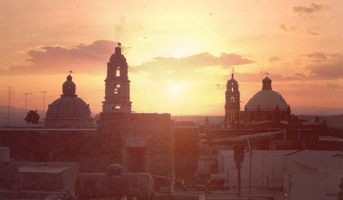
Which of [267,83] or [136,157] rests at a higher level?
[267,83]

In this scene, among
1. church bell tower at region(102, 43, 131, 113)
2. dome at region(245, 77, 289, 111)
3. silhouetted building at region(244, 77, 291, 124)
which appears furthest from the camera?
dome at region(245, 77, 289, 111)

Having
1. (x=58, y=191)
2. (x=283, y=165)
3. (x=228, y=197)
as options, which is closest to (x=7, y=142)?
(x=58, y=191)

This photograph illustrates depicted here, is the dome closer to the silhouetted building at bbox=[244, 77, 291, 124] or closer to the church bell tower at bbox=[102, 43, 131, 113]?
the silhouetted building at bbox=[244, 77, 291, 124]

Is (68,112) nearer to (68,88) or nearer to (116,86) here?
(68,88)

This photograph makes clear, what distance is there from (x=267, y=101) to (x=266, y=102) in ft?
0.66

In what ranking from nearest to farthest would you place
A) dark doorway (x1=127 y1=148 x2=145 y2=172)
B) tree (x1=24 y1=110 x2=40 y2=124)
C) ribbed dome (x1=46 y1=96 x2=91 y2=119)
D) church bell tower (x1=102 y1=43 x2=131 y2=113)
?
dark doorway (x1=127 y1=148 x2=145 y2=172) < church bell tower (x1=102 y1=43 x2=131 y2=113) < ribbed dome (x1=46 y1=96 x2=91 y2=119) < tree (x1=24 y1=110 x2=40 y2=124)

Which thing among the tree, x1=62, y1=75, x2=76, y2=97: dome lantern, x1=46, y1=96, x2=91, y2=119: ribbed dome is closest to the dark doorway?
x1=46, y1=96, x2=91, y2=119: ribbed dome

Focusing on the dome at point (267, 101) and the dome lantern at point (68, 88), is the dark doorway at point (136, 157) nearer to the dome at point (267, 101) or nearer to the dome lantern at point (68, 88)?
the dome lantern at point (68, 88)

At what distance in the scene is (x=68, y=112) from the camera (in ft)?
140

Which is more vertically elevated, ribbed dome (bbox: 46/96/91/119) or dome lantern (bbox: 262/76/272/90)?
dome lantern (bbox: 262/76/272/90)

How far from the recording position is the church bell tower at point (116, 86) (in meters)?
36.7

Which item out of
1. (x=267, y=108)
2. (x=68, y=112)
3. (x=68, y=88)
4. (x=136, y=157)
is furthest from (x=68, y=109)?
(x=267, y=108)

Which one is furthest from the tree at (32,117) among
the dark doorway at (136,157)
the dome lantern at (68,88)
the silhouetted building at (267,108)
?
the dark doorway at (136,157)

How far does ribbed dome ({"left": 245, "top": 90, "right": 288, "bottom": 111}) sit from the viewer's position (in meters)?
51.6
